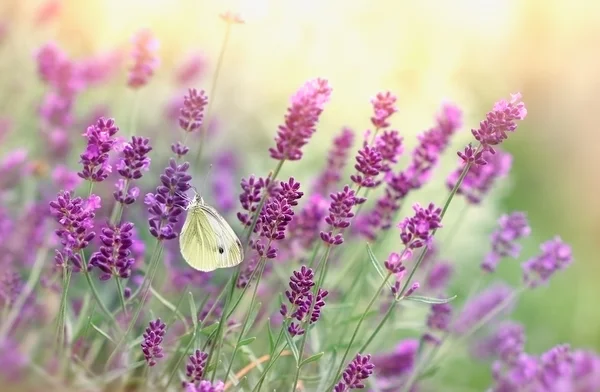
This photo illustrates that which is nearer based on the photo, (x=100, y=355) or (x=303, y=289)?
(x=303, y=289)

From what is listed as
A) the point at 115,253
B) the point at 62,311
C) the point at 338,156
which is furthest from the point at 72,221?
the point at 338,156

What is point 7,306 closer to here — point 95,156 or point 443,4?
point 95,156

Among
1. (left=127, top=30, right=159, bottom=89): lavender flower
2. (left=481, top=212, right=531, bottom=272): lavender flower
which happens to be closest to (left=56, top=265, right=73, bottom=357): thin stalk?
(left=127, top=30, right=159, bottom=89): lavender flower

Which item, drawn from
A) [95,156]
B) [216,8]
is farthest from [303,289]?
[216,8]

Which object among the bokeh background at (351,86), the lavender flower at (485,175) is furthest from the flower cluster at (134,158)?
the bokeh background at (351,86)

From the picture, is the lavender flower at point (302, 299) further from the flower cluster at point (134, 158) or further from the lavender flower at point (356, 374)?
the flower cluster at point (134, 158)
